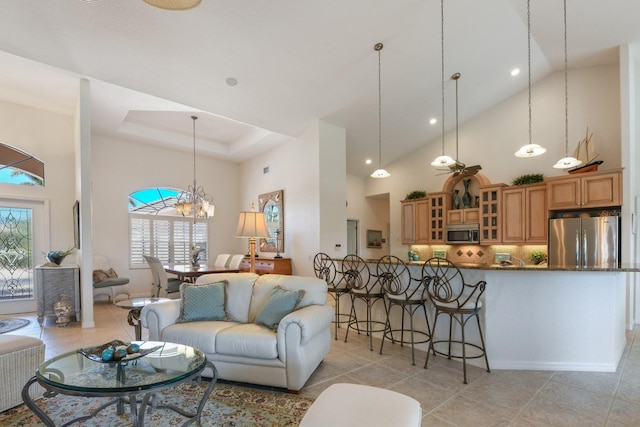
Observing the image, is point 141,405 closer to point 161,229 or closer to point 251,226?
point 251,226

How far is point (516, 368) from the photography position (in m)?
3.30

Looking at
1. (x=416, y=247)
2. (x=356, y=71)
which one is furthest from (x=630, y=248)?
(x=356, y=71)

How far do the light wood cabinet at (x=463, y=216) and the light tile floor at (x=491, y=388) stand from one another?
323 centimetres

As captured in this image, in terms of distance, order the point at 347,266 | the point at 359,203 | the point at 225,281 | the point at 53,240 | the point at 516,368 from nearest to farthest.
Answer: the point at 516,368 < the point at 225,281 < the point at 347,266 < the point at 53,240 < the point at 359,203

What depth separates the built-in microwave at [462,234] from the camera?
22.0 ft

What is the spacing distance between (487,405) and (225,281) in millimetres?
2723

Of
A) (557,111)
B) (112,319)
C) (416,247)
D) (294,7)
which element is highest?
(294,7)

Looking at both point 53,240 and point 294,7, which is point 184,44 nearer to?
point 294,7

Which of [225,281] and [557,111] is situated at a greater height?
[557,111]

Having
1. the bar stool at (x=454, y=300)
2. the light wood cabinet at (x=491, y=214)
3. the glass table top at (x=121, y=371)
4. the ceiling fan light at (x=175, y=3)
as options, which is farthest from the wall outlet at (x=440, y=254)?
the ceiling fan light at (x=175, y=3)

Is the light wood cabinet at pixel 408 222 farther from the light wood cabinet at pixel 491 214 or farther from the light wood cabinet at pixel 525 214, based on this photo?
the light wood cabinet at pixel 525 214

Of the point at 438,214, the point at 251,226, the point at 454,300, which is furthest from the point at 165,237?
the point at 454,300

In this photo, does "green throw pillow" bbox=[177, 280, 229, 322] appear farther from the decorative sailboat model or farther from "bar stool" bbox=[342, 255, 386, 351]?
the decorative sailboat model

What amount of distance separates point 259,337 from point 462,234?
5.48 metres
